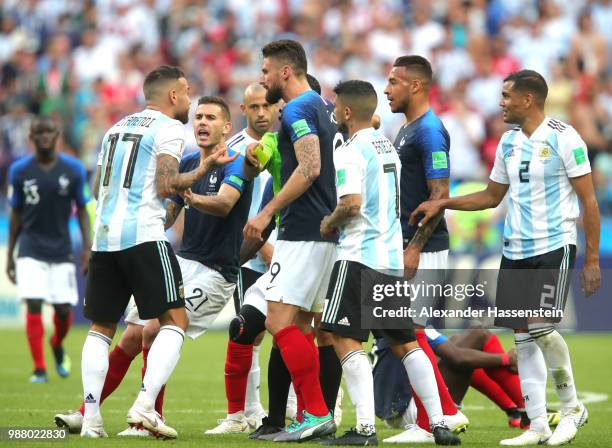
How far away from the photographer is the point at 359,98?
27.5 ft

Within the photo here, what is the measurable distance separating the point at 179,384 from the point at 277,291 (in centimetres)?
507

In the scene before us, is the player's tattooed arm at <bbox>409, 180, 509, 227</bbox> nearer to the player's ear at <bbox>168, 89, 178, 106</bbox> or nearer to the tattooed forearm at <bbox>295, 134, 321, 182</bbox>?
the tattooed forearm at <bbox>295, 134, 321, 182</bbox>

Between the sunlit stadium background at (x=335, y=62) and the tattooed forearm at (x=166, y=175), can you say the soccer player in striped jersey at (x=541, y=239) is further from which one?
the sunlit stadium background at (x=335, y=62)

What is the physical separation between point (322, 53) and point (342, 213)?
15.1 meters

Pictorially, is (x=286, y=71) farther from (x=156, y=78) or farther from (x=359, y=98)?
(x=156, y=78)

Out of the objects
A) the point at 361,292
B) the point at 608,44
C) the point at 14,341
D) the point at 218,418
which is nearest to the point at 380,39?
the point at 608,44

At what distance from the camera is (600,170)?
20.1 m

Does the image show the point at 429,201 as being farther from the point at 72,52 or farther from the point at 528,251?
the point at 72,52

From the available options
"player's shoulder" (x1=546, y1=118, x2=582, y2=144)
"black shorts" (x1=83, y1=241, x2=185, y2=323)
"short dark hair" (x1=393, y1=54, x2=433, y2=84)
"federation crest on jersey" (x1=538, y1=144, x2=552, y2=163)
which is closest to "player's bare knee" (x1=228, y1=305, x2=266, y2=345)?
"black shorts" (x1=83, y1=241, x2=185, y2=323)

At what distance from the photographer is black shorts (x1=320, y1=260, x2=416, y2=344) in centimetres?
815

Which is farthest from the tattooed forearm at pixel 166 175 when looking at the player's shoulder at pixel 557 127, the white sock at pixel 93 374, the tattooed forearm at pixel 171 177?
the player's shoulder at pixel 557 127

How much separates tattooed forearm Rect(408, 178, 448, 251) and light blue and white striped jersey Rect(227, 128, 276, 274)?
5.14 ft

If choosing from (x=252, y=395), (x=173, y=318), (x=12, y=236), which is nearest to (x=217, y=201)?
(x=173, y=318)

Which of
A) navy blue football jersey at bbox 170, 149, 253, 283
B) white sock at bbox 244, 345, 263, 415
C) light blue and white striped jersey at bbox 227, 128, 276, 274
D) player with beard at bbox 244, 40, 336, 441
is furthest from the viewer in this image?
light blue and white striped jersey at bbox 227, 128, 276, 274
